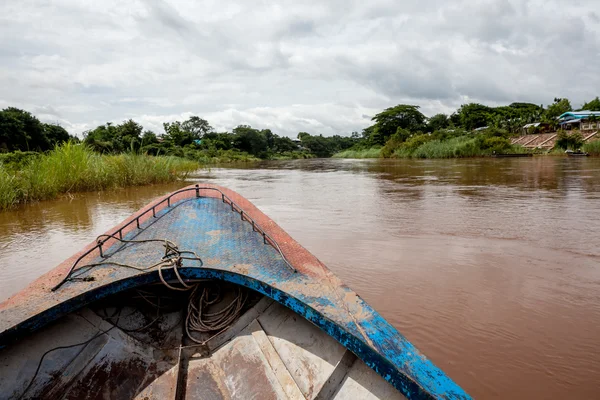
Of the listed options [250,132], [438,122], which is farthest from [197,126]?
[438,122]

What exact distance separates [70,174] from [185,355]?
740 cm

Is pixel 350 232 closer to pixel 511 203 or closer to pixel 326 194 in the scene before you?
pixel 511 203

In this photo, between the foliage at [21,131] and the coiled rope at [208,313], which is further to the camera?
the foliage at [21,131]

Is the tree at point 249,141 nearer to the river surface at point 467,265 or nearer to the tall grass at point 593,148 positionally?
the tall grass at point 593,148

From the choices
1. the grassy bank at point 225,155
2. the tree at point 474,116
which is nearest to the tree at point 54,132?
the grassy bank at point 225,155

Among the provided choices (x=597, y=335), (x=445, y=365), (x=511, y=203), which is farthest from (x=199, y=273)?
(x=511, y=203)

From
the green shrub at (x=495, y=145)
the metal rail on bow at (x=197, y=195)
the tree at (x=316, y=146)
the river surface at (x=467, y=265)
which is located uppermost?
the tree at (x=316, y=146)

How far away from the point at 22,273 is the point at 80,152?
4796 millimetres

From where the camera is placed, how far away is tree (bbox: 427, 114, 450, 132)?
45219 mm

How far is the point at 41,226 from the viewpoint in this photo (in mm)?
5285

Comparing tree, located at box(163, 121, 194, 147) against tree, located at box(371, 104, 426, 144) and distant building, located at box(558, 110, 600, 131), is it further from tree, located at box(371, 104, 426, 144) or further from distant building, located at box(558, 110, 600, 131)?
distant building, located at box(558, 110, 600, 131)

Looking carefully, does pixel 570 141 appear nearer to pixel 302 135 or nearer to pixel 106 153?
pixel 106 153

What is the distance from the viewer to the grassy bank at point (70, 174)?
6.70 m

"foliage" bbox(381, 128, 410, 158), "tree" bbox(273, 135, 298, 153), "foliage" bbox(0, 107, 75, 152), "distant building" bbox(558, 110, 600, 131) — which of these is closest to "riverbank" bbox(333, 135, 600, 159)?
"foliage" bbox(381, 128, 410, 158)
